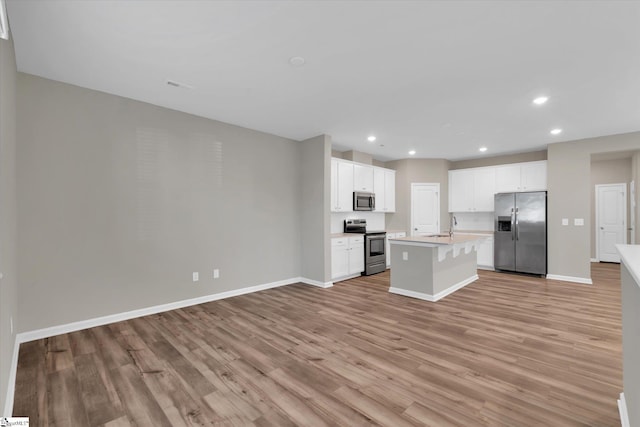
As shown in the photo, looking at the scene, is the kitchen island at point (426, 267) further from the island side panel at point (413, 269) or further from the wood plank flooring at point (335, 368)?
the wood plank flooring at point (335, 368)

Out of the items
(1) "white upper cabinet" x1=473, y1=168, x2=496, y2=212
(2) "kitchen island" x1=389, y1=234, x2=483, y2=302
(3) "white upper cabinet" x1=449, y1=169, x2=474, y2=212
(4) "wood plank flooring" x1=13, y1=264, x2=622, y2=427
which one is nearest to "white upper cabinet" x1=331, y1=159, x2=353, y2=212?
(2) "kitchen island" x1=389, y1=234, x2=483, y2=302

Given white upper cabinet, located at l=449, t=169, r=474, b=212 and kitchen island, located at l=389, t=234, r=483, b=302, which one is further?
white upper cabinet, located at l=449, t=169, r=474, b=212

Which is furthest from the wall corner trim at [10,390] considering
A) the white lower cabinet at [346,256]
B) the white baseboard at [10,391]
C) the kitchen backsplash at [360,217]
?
the kitchen backsplash at [360,217]

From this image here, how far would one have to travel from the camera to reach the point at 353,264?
19.2 feet

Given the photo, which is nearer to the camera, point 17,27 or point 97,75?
point 17,27

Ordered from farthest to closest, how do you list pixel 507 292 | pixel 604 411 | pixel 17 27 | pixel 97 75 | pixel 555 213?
pixel 555 213
pixel 507 292
pixel 97 75
pixel 17 27
pixel 604 411

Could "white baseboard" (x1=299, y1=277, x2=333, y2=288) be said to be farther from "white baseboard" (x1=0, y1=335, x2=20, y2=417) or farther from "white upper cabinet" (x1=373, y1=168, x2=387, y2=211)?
"white baseboard" (x1=0, y1=335, x2=20, y2=417)

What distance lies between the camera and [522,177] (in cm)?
637

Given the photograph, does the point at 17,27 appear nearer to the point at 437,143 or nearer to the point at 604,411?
the point at 604,411

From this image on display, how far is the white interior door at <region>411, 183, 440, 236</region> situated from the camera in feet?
24.1

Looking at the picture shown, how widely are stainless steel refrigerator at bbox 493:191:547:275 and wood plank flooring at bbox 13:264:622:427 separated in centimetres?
206

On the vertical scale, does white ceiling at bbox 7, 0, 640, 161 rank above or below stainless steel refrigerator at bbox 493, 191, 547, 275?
above

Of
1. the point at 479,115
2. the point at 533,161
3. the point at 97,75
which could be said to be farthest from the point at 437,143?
the point at 97,75

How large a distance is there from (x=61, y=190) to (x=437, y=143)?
6.08 metres
